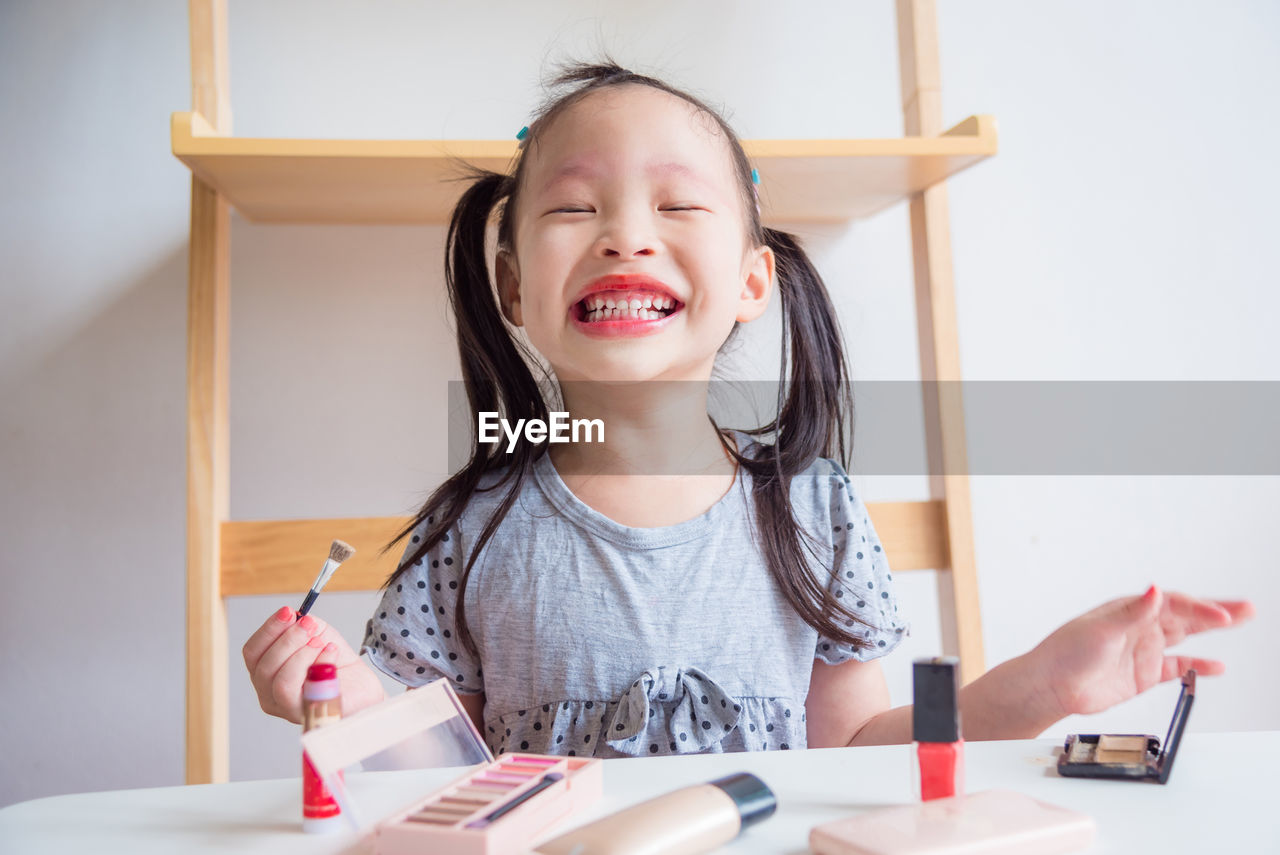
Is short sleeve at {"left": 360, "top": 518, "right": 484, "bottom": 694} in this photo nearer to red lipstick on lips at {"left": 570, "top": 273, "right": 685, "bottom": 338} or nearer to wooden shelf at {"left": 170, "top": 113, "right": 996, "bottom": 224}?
red lipstick on lips at {"left": 570, "top": 273, "right": 685, "bottom": 338}

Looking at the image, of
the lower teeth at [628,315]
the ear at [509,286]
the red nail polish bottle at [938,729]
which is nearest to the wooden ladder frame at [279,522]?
the ear at [509,286]

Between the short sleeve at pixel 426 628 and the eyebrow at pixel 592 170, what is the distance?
0.94 ft

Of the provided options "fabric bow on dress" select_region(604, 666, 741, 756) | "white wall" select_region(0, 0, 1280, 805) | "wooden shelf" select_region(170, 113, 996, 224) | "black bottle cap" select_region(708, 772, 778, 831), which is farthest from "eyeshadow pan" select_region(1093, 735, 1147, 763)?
"white wall" select_region(0, 0, 1280, 805)

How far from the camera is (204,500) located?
3.18 ft

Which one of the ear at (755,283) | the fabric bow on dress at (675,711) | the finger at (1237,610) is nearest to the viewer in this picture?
the finger at (1237,610)

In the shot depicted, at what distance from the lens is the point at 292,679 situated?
21.7 inches

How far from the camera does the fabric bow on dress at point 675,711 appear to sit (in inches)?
27.6

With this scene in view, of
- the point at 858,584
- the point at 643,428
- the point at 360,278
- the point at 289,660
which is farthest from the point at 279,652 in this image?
the point at 360,278

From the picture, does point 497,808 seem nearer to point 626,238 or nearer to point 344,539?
point 626,238

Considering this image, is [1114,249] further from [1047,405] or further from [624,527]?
[624,527]

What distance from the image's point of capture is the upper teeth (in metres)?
0.72

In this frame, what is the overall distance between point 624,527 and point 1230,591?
984 mm

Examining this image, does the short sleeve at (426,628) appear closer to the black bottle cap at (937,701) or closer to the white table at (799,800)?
the white table at (799,800)

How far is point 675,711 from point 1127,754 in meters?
0.33
